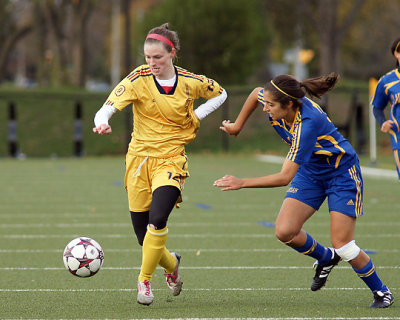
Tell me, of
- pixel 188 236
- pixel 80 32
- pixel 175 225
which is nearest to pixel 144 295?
pixel 188 236

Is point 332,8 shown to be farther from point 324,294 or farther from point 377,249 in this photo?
point 324,294

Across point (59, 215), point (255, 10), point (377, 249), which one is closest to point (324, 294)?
point (377, 249)

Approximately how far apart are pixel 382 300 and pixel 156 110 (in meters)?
2.21

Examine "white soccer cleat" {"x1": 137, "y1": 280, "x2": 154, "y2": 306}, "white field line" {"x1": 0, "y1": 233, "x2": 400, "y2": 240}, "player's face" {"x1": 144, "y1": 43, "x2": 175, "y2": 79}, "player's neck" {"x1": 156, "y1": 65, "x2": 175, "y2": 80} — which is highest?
"player's face" {"x1": 144, "y1": 43, "x2": 175, "y2": 79}

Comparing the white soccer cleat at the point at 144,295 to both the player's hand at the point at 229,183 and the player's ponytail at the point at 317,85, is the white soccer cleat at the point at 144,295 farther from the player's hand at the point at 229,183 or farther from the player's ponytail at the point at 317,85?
the player's ponytail at the point at 317,85

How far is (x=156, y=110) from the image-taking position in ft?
20.2

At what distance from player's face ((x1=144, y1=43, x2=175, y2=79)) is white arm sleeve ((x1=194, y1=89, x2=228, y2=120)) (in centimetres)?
49

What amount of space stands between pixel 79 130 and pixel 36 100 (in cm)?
499

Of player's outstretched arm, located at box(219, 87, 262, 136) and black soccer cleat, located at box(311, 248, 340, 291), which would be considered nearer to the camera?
black soccer cleat, located at box(311, 248, 340, 291)

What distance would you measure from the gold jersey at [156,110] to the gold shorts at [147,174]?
52 millimetres

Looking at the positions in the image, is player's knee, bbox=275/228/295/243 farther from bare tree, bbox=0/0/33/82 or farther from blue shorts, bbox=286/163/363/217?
bare tree, bbox=0/0/33/82

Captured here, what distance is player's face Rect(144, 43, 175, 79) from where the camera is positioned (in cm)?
598

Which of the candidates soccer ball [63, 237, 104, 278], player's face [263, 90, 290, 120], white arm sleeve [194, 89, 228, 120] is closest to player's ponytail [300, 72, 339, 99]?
player's face [263, 90, 290, 120]

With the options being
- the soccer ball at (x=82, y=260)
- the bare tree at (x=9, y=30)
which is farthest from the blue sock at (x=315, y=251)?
the bare tree at (x=9, y=30)
